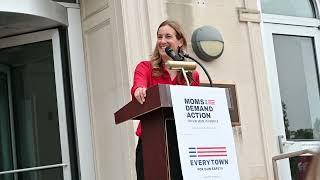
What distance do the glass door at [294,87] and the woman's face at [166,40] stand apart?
2.90 meters

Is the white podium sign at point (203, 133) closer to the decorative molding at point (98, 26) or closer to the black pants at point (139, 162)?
the black pants at point (139, 162)

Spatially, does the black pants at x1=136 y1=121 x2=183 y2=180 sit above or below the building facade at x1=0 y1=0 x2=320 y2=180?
below

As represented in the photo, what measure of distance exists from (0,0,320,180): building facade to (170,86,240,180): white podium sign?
2086mm

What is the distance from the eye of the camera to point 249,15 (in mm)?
5945

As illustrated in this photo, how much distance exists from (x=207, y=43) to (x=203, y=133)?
267 cm

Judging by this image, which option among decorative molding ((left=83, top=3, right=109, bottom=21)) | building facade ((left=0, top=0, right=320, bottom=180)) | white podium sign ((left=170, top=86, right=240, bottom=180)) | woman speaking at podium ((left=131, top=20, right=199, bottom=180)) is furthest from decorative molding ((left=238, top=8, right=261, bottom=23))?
white podium sign ((left=170, top=86, right=240, bottom=180))

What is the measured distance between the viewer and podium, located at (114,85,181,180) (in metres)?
2.78

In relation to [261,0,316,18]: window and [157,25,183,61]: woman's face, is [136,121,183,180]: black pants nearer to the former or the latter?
[157,25,183,61]: woman's face

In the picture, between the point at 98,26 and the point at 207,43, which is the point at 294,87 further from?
the point at 98,26

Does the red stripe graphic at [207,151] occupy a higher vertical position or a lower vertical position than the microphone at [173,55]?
lower

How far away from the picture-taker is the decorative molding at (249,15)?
5.89 m

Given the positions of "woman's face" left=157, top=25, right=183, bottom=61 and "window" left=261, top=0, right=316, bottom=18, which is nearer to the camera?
"woman's face" left=157, top=25, right=183, bottom=61

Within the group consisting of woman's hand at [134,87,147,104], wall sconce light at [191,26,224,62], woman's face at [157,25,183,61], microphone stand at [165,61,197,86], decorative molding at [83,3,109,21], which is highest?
decorative molding at [83,3,109,21]

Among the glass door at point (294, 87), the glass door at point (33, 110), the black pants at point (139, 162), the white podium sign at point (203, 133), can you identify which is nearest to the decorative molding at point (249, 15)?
the glass door at point (294, 87)
